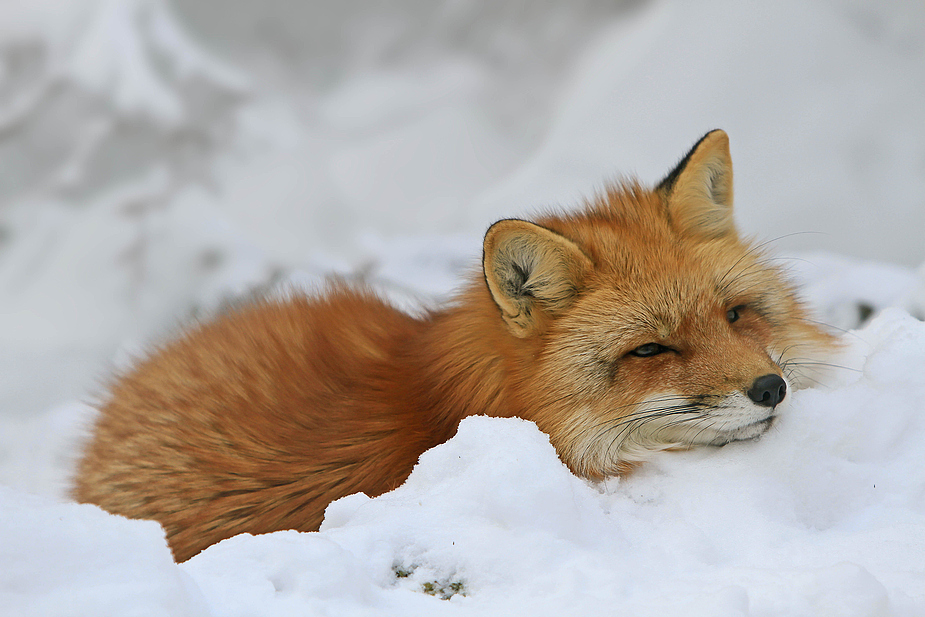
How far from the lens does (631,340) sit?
2.37 meters

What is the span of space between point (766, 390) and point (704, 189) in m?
0.98

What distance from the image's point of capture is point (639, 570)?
1642 mm

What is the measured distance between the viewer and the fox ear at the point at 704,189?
2.75 m

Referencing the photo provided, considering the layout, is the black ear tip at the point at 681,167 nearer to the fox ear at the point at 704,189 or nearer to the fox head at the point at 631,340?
the fox ear at the point at 704,189

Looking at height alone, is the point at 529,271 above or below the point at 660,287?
above

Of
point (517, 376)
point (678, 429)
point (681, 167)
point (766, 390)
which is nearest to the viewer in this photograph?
point (766, 390)

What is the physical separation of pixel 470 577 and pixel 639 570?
404 millimetres

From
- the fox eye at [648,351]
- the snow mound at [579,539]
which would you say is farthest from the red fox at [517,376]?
the snow mound at [579,539]

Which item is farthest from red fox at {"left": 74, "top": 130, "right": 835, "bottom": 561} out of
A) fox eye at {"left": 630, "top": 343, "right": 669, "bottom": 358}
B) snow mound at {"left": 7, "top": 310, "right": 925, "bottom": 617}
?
snow mound at {"left": 7, "top": 310, "right": 925, "bottom": 617}

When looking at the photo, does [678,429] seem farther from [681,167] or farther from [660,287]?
[681,167]

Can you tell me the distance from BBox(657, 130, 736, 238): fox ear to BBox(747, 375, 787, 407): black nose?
0.77m

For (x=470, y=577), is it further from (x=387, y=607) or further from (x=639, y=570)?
(x=639, y=570)

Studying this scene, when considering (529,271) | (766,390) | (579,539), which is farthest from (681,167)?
(579,539)

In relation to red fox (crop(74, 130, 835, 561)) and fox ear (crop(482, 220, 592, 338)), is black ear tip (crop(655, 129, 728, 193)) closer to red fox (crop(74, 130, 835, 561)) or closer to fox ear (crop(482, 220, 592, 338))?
red fox (crop(74, 130, 835, 561))
